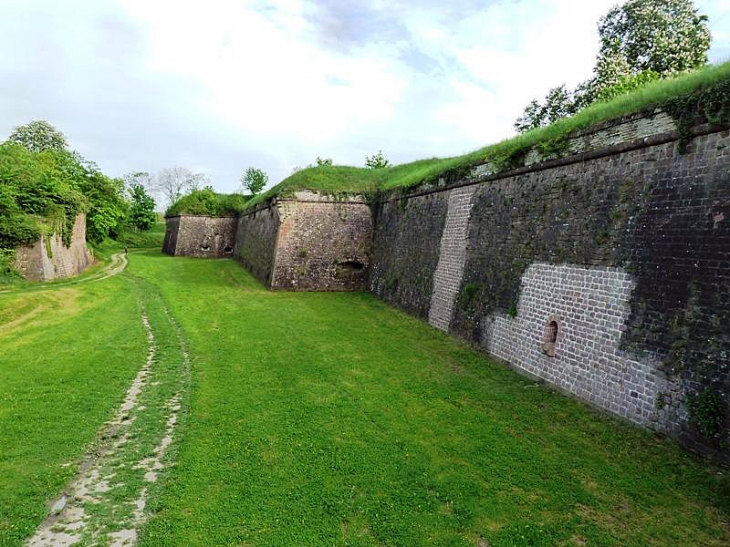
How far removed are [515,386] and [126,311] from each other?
465 inches

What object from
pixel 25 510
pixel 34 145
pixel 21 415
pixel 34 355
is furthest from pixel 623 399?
pixel 34 145

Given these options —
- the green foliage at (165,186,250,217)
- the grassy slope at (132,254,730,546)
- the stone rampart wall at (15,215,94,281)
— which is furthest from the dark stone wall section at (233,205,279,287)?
the grassy slope at (132,254,730,546)

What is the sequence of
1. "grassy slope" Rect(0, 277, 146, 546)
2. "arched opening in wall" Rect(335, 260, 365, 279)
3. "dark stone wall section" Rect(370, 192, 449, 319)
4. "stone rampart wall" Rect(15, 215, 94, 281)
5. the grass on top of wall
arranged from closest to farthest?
Result: "grassy slope" Rect(0, 277, 146, 546), the grass on top of wall, "dark stone wall section" Rect(370, 192, 449, 319), "stone rampart wall" Rect(15, 215, 94, 281), "arched opening in wall" Rect(335, 260, 365, 279)

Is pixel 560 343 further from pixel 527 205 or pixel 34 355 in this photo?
pixel 34 355

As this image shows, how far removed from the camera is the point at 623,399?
23.4 ft

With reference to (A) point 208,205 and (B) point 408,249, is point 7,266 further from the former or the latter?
(A) point 208,205

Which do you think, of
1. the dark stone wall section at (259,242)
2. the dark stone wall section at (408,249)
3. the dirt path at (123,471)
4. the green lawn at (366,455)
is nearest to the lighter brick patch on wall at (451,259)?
the dark stone wall section at (408,249)

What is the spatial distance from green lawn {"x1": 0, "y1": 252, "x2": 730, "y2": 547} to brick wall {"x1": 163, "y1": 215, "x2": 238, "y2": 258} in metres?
21.3

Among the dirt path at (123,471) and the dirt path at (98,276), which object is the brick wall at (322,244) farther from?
the dirt path at (123,471)

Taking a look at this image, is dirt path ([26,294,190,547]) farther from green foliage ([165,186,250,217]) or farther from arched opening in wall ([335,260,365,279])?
green foliage ([165,186,250,217])

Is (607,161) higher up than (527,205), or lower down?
higher up

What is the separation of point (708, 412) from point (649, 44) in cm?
2580

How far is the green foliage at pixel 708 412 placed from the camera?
5.77 metres

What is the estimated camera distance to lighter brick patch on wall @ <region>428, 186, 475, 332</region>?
12609 millimetres
